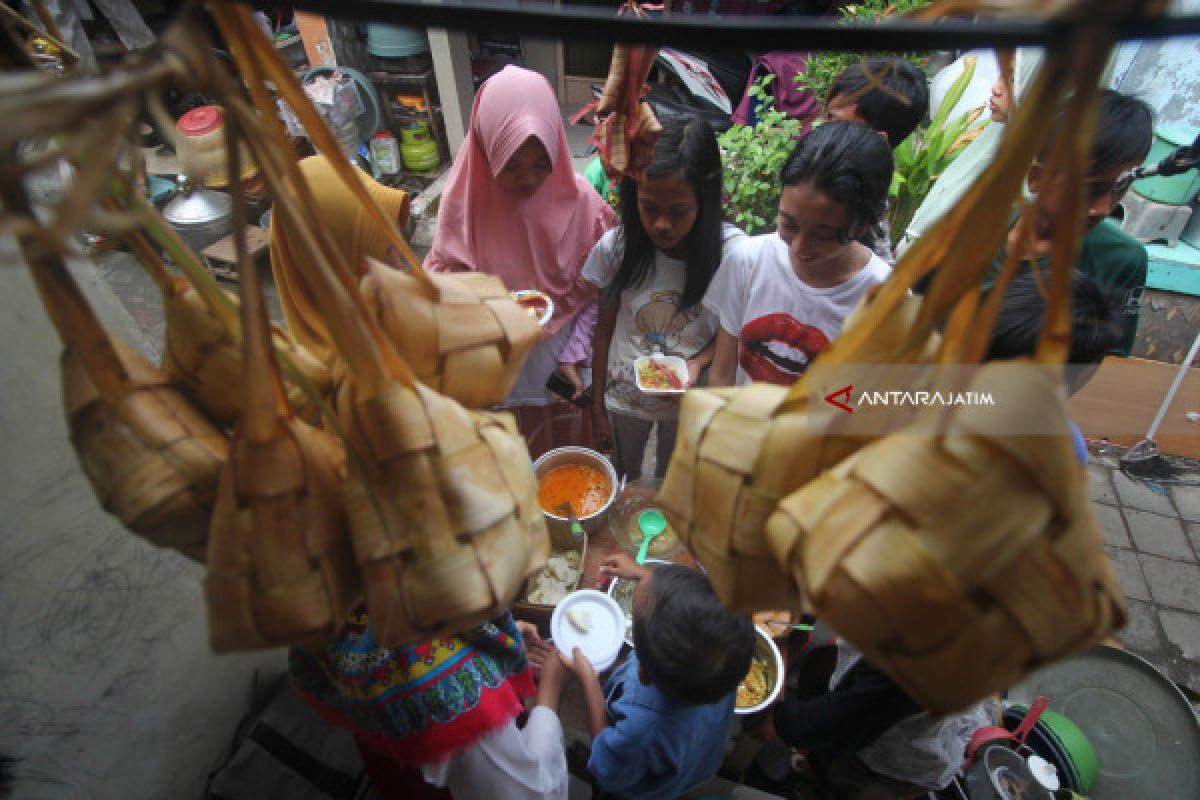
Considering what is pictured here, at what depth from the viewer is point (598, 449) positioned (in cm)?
282

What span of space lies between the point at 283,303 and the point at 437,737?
0.99 meters

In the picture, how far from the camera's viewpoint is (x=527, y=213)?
7.58ft

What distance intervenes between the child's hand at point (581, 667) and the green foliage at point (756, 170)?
2.11 meters

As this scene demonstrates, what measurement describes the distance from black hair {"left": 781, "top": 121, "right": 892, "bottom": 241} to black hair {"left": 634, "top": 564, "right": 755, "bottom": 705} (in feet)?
3.58

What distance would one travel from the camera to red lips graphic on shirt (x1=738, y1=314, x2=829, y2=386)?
1902 mm

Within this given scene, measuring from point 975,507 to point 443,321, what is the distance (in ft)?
1.62

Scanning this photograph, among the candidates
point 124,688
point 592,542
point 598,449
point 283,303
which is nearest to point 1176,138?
point 598,449

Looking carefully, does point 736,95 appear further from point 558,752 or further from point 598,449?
point 558,752

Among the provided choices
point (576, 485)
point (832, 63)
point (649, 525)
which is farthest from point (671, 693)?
point (832, 63)

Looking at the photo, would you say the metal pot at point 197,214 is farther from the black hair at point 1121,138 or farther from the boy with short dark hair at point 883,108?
the black hair at point 1121,138

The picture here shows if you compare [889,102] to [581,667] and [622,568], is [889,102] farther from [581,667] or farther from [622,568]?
[581,667]

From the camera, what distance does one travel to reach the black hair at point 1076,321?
125cm

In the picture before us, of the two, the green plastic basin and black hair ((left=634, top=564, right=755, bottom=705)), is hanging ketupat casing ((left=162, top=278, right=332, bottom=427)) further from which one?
the green plastic basin

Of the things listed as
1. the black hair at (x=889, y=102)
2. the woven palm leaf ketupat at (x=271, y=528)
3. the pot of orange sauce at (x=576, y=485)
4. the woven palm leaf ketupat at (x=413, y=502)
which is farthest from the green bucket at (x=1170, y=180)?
the woven palm leaf ketupat at (x=271, y=528)
